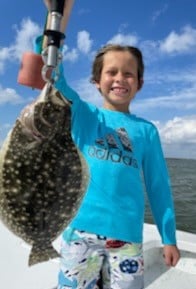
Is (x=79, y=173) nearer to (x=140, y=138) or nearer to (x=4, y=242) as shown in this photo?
(x=140, y=138)

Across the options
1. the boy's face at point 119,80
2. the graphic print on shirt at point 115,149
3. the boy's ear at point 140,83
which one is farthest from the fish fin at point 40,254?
the boy's ear at point 140,83

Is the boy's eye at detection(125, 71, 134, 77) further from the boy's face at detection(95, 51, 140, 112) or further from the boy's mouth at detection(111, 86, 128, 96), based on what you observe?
the boy's mouth at detection(111, 86, 128, 96)

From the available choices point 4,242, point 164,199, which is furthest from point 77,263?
point 4,242

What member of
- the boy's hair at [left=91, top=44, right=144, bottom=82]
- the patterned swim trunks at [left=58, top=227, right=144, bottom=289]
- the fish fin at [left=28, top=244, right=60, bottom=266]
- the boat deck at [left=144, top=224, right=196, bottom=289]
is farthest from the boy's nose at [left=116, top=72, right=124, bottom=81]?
the boat deck at [left=144, top=224, right=196, bottom=289]

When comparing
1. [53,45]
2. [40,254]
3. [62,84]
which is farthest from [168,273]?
[53,45]

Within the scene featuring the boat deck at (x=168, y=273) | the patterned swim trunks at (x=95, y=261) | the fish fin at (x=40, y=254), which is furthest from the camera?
the boat deck at (x=168, y=273)

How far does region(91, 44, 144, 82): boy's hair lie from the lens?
3.09 metres

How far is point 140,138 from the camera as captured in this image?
2875 millimetres

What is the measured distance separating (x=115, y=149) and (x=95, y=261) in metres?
0.69

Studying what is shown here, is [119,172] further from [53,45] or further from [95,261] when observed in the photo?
[53,45]

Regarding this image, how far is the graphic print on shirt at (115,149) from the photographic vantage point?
2689 mm

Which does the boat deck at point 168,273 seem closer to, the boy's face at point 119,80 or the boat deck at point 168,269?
the boat deck at point 168,269

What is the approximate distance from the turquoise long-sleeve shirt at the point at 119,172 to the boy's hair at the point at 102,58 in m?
0.32

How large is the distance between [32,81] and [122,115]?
1134 mm
